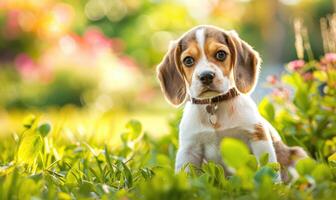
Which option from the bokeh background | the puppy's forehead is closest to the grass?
the puppy's forehead

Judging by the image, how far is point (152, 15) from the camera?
45.4ft

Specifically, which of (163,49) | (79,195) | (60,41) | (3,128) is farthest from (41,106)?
(79,195)

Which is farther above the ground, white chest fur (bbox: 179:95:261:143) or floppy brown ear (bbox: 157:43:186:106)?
floppy brown ear (bbox: 157:43:186:106)

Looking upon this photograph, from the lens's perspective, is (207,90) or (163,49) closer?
(207,90)

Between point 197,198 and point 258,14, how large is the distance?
1349 cm

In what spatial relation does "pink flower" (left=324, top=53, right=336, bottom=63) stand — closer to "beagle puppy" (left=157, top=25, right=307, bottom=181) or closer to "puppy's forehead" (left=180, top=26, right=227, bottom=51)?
"beagle puppy" (left=157, top=25, right=307, bottom=181)

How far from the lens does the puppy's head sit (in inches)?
99.5

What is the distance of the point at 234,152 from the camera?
183cm

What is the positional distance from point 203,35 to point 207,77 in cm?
23

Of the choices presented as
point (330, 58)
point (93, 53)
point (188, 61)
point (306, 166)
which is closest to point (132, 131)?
point (188, 61)

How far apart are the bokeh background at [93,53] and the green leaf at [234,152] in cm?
→ 465

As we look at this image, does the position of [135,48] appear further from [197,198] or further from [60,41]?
[197,198]

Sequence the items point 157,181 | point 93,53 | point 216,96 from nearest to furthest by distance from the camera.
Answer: point 157,181, point 216,96, point 93,53

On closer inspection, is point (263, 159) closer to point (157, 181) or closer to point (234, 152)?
point (234, 152)
